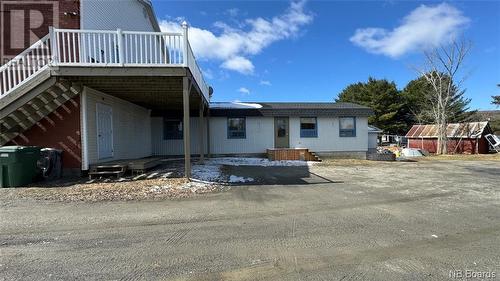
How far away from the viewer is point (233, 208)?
6.77 meters

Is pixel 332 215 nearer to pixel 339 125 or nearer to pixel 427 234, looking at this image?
pixel 427 234

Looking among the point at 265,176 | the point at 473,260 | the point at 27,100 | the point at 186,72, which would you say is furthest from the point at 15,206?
the point at 473,260

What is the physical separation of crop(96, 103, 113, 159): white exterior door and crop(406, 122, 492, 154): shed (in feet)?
92.1

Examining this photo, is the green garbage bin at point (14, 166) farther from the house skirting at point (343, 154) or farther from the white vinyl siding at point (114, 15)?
the house skirting at point (343, 154)

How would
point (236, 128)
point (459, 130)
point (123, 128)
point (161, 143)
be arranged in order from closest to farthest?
point (123, 128)
point (161, 143)
point (236, 128)
point (459, 130)

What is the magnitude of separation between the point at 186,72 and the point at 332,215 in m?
5.69

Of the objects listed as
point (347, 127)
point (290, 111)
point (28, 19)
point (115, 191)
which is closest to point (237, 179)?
point (115, 191)

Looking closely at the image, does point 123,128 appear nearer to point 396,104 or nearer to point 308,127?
point 308,127

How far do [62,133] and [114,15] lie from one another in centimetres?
561

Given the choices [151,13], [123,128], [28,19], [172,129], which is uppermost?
[151,13]

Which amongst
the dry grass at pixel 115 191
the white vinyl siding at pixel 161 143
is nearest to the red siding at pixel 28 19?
the dry grass at pixel 115 191

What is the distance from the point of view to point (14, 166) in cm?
864

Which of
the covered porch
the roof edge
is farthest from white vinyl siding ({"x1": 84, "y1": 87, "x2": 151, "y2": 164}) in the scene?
the roof edge

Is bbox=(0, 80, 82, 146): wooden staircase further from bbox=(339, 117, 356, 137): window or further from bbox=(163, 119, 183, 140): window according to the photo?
bbox=(339, 117, 356, 137): window
